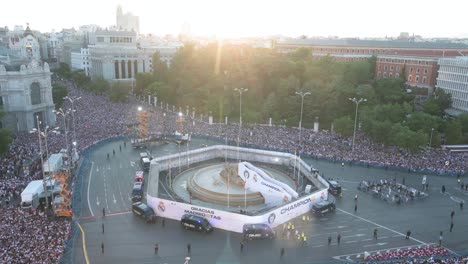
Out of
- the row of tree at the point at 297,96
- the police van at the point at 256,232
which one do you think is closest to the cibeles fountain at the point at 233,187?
the police van at the point at 256,232

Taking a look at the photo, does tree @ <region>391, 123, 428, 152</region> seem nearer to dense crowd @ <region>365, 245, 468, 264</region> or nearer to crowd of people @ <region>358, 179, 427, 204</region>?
crowd of people @ <region>358, 179, 427, 204</region>

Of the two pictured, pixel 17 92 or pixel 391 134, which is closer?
pixel 391 134

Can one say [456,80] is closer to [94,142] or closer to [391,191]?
[391,191]

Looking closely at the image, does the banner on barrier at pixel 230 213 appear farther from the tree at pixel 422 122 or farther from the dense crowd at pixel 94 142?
the tree at pixel 422 122

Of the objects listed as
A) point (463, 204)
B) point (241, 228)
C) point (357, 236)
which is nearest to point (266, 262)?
point (241, 228)

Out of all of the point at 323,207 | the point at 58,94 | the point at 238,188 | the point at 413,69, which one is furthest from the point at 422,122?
the point at 58,94

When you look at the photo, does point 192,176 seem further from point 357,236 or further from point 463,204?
point 463,204
